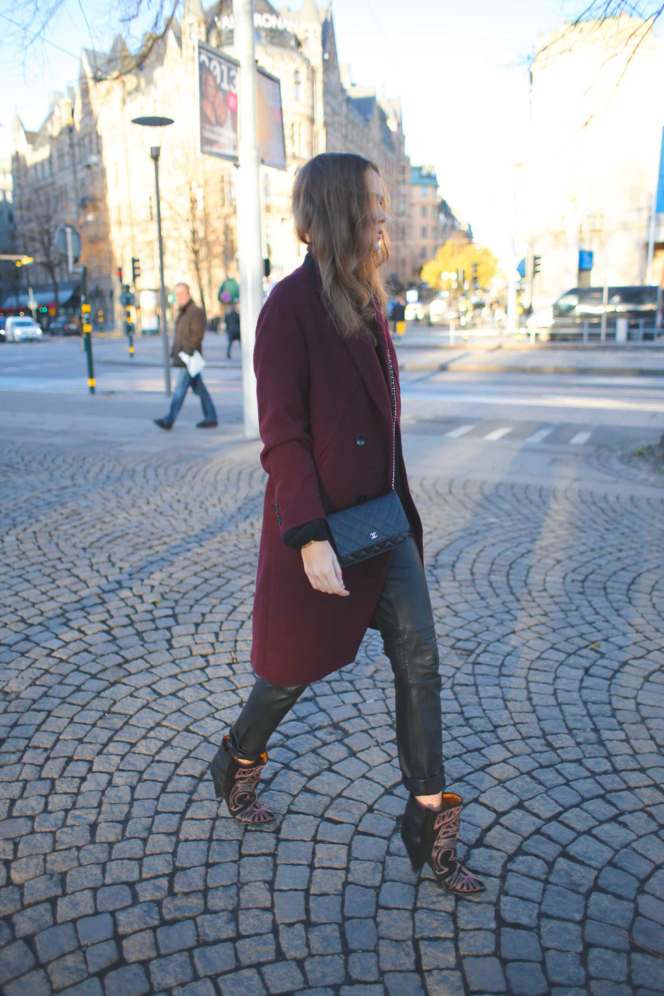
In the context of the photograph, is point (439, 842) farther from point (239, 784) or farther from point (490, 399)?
point (490, 399)

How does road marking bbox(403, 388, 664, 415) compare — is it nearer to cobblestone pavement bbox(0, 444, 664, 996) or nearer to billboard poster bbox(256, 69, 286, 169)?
billboard poster bbox(256, 69, 286, 169)

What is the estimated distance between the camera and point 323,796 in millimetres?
2666

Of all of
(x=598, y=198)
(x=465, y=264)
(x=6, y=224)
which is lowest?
(x=465, y=264)

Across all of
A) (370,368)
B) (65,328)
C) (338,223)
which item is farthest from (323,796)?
(65,328)

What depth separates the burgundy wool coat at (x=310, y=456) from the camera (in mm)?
2021

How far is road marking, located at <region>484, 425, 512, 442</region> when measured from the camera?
9969 millimetres

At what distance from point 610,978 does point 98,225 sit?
227 ft

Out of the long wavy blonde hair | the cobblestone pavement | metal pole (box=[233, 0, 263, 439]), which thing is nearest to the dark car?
metal pole (box=[233, 0, 263, 439])

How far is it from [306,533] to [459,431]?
8694 millimetres

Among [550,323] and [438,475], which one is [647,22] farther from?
[550,323]

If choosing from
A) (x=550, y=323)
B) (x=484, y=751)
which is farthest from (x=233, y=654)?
(x=550, y=323)

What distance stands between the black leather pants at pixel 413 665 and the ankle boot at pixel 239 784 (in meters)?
0.37

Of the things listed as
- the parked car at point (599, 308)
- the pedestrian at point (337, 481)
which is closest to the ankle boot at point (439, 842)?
the pedestrian at point (337, 481)

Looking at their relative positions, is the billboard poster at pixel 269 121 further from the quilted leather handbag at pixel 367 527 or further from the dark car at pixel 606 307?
the dark car at pixel 606 307
